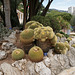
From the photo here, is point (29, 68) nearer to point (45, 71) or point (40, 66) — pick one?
point (40, 66)

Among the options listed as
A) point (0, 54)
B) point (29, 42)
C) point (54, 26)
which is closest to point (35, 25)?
point (29, 42)

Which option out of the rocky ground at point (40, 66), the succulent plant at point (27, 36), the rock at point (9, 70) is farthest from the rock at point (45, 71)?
the succulent plant at point (27, 36)

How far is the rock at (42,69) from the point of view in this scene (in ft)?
9.64

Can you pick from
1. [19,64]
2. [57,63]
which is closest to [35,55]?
[19,64]

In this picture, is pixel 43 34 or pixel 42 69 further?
pixel 43 34

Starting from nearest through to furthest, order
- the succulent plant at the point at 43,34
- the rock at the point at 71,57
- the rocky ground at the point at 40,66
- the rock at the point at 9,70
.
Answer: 1. the rock at the point at 9,70
2. the rocky ground at the point at 40,66
3. the succulent plant at the point at 43,34
4. the rock at the point at 71,57

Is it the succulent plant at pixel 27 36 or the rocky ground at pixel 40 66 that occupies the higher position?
the succulent plant at pixel 27 36

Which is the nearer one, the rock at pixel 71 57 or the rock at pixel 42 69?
the rock at pixel 42 69

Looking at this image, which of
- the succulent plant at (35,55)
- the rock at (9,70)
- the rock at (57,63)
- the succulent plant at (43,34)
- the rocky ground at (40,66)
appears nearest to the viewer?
the rock at (9,70)

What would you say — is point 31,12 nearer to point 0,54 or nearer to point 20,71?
point 0,54

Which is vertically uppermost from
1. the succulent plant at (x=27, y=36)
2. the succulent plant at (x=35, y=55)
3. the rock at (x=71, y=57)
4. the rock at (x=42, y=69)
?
the succulent plant at (x=27, y=36)

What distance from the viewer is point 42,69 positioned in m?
2.98

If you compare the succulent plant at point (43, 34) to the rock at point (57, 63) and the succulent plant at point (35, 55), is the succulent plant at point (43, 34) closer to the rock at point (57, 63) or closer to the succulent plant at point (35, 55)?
the succulent plant at point (35, 55)

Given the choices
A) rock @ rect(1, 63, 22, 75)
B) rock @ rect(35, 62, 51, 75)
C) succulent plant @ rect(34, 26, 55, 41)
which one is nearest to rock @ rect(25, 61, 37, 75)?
rock @ rect(35, 62, 51, 75)
